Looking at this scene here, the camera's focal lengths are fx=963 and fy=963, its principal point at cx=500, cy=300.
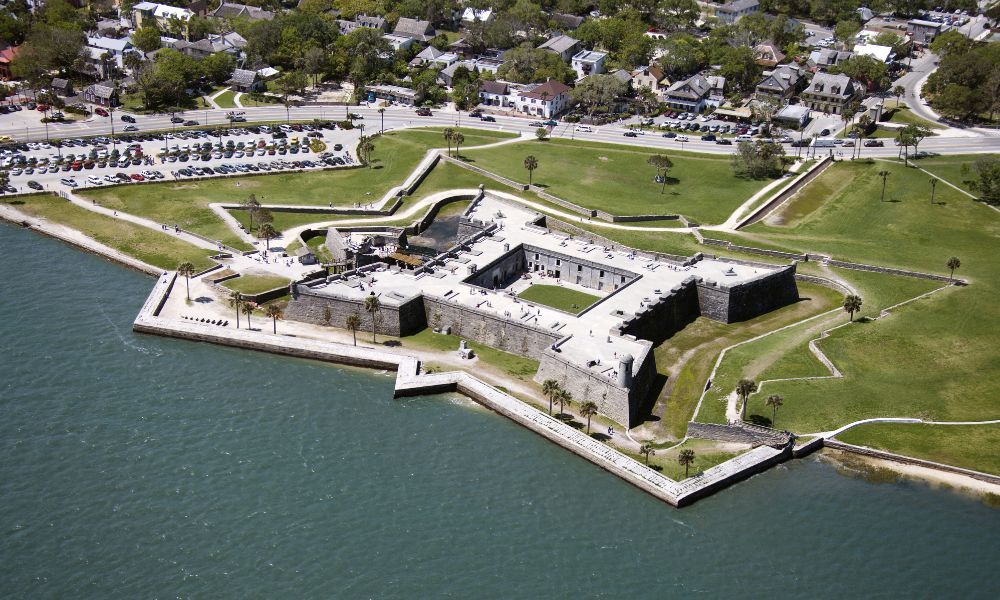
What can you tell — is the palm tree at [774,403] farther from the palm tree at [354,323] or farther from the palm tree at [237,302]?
the palm tree at [237,302]

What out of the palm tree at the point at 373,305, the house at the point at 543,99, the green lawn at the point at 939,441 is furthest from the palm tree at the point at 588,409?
the house at the point at 543,99

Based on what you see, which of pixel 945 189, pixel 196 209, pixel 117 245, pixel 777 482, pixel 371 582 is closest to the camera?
pixel 371 582

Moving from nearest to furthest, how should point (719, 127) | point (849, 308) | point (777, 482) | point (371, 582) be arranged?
point (371, 582) → point (777, 482) → point (849, 308) → point (719, 127)

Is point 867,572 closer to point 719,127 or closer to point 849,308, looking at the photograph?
point 849,308

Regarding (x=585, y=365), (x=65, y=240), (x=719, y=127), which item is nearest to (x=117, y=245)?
(x=65, y=240)

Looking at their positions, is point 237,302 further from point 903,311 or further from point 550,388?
point 903,311

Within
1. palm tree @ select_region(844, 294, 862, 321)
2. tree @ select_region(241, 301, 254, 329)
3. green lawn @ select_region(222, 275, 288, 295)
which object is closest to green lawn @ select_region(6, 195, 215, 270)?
green lawn @ select_region(222, 275, 288, 295)

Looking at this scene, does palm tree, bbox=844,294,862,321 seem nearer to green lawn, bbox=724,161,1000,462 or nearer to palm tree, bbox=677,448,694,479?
green lawn, bbox=724,161,1000,462
